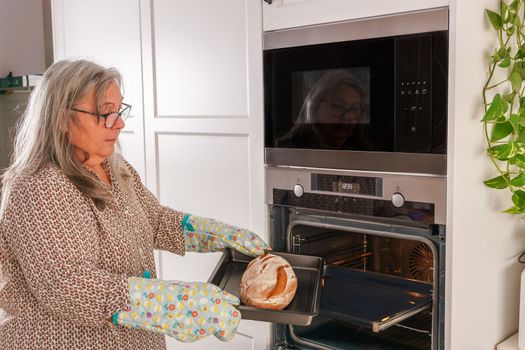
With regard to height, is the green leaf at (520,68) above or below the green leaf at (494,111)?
above

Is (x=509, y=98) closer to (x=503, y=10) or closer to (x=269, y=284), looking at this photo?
(x=503, y=10)

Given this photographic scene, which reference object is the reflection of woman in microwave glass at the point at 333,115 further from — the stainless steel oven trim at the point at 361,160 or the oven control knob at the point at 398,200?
the oven control knob at the point at 398,200

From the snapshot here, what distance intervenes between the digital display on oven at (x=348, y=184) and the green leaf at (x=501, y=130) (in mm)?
278

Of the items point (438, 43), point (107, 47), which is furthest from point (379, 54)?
point (107, 47)

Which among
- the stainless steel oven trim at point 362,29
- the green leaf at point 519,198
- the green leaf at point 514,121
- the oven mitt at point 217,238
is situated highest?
the stainless steel oven trim at point 362,29

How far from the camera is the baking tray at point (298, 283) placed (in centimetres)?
138

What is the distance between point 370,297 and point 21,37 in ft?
6.10

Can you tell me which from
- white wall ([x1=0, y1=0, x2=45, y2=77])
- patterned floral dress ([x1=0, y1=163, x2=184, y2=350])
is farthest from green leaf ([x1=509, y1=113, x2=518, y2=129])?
white wall ([x1=0, y1=0, x2=45, y2=77])

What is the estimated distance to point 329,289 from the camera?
1.71 meters

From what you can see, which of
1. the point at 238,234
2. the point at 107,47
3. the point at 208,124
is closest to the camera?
the point at 238,234

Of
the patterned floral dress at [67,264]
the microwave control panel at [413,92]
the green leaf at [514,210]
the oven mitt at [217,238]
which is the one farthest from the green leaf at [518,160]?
the patterned floral dress at [67,264]

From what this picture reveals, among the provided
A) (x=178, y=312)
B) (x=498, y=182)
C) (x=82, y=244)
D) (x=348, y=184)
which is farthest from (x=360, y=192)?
(x=82, y=244)

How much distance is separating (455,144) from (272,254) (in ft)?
1.76

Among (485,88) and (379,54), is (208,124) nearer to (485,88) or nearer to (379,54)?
(379,54)
